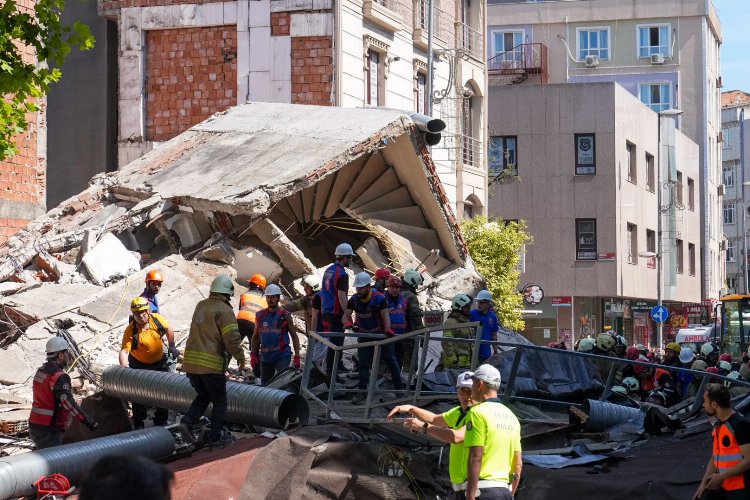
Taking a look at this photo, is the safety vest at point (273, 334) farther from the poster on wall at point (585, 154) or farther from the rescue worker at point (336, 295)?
the poster on wall at point (585, 154)

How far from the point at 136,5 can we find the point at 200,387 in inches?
740

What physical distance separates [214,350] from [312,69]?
17212 millimetres

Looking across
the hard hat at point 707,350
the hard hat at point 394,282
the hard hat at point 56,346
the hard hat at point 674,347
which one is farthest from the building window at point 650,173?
the hard hat at point 56,346

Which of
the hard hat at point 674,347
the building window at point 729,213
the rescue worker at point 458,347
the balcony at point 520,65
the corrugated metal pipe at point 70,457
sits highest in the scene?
the balcony at point 520,65

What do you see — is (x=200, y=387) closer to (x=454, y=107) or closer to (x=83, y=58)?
(x=83, y=58)

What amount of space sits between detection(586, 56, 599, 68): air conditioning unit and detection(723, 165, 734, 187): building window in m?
26.6

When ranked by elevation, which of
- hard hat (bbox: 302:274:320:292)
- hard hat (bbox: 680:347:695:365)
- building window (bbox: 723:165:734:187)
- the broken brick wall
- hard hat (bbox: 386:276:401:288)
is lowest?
hard hat (bbox: 680:347:695:365)

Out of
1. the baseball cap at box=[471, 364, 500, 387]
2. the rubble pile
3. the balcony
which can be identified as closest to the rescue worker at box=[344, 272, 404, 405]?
the rubble pile

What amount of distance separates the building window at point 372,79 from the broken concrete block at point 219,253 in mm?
11373

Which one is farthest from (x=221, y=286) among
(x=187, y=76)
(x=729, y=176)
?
(x=729, y=176)

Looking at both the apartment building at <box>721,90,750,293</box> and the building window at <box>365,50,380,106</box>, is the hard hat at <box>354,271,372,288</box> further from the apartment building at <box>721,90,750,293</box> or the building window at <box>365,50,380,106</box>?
the apartment building at <box>721,90,750,293</box>

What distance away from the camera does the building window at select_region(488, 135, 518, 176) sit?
4319 centimetres

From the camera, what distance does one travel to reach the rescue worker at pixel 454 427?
26.0 ft

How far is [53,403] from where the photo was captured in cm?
1070
